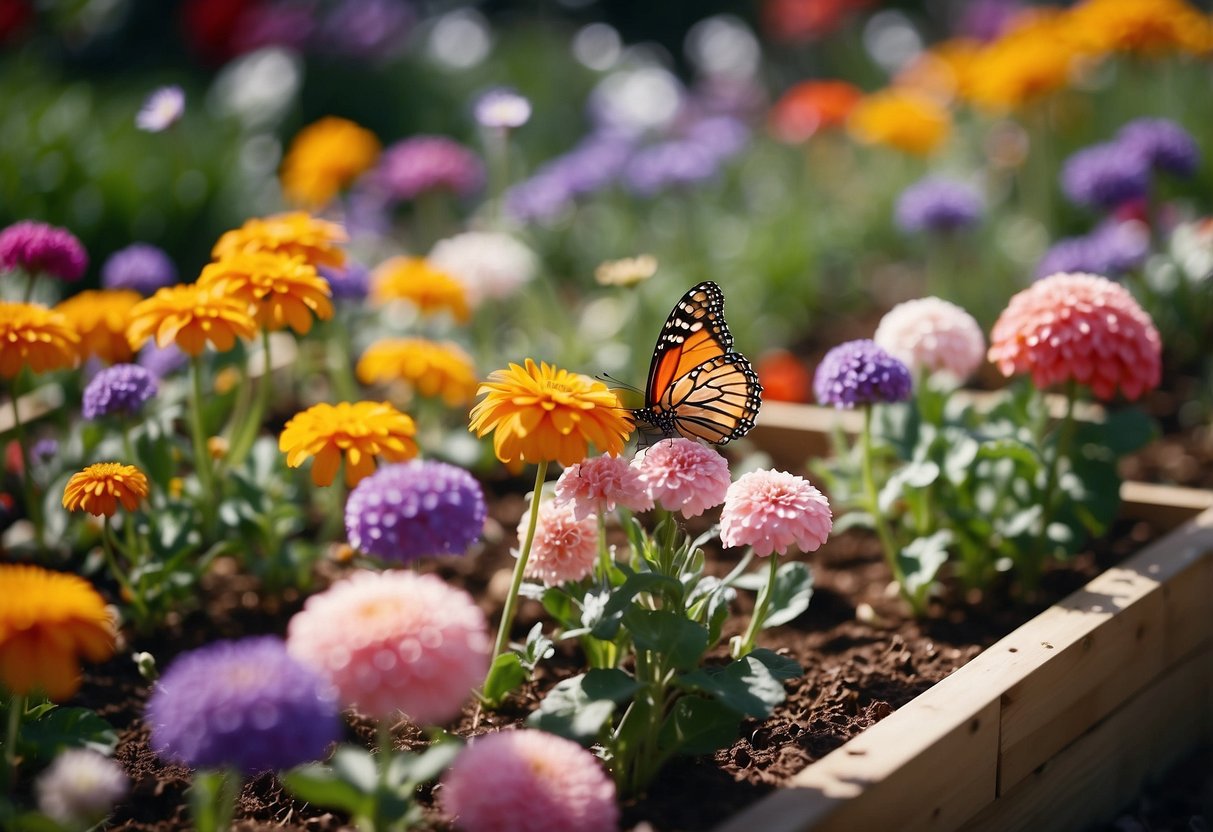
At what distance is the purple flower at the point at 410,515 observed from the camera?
1524mm

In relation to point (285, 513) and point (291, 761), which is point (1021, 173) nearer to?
point (285, 513)

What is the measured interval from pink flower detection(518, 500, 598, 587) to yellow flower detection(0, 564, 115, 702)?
2.19 feet

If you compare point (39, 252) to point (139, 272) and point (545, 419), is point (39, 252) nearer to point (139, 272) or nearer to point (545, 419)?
point (139, 272)

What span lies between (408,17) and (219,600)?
6.79 m

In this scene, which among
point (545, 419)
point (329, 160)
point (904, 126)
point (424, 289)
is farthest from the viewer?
point (904, 126)

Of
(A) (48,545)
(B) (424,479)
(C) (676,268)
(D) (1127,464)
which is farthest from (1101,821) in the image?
(C) (676,268)

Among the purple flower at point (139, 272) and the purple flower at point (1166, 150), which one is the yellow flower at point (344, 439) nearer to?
the purple flower at point (139, 272)

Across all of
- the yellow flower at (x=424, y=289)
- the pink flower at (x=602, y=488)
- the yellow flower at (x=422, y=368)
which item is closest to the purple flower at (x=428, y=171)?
the yellow flower at (x=424, y=289)

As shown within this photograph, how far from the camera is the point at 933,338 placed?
232 centimetres

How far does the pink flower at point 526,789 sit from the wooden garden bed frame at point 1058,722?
0.22 m

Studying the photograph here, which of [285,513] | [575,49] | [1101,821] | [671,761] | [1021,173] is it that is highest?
[575,49]

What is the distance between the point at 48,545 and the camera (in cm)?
261

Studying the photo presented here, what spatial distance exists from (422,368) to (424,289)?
1.36 feet

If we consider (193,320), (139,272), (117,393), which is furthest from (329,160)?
(193,320)
